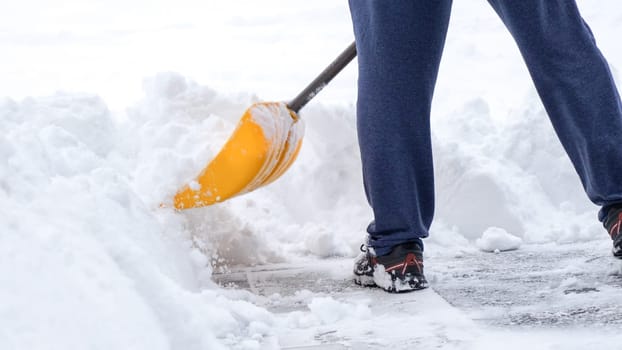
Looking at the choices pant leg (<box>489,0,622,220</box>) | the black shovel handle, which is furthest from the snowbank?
pant leg (<box>489,0,622,220</box>)

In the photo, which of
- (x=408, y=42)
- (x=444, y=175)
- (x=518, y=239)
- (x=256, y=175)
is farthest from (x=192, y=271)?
(x=444, y=175)

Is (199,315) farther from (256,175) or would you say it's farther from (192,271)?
(256,175)

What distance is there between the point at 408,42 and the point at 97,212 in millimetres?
890

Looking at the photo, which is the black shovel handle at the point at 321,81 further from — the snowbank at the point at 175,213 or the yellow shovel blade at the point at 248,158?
the snowbank at the point at 175,213

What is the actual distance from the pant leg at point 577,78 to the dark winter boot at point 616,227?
0.10 ft

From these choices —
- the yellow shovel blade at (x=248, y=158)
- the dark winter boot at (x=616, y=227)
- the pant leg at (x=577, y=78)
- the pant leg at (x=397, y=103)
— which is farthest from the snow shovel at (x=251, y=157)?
the dark winter boot at (x=616, y=227)

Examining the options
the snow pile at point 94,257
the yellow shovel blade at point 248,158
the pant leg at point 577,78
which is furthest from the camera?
the yellow shovel blade at point 248,158

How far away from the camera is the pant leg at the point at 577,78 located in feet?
6.87

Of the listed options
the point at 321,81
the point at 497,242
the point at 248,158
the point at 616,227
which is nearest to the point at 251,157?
the point at 248,158

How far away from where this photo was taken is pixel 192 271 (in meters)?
2.15

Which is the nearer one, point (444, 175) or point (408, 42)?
point (408, 42)

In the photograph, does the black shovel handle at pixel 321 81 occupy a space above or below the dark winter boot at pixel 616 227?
above

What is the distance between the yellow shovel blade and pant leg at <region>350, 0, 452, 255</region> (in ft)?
1.14

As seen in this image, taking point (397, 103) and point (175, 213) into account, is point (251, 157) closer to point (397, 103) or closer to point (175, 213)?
point (175, 213)
